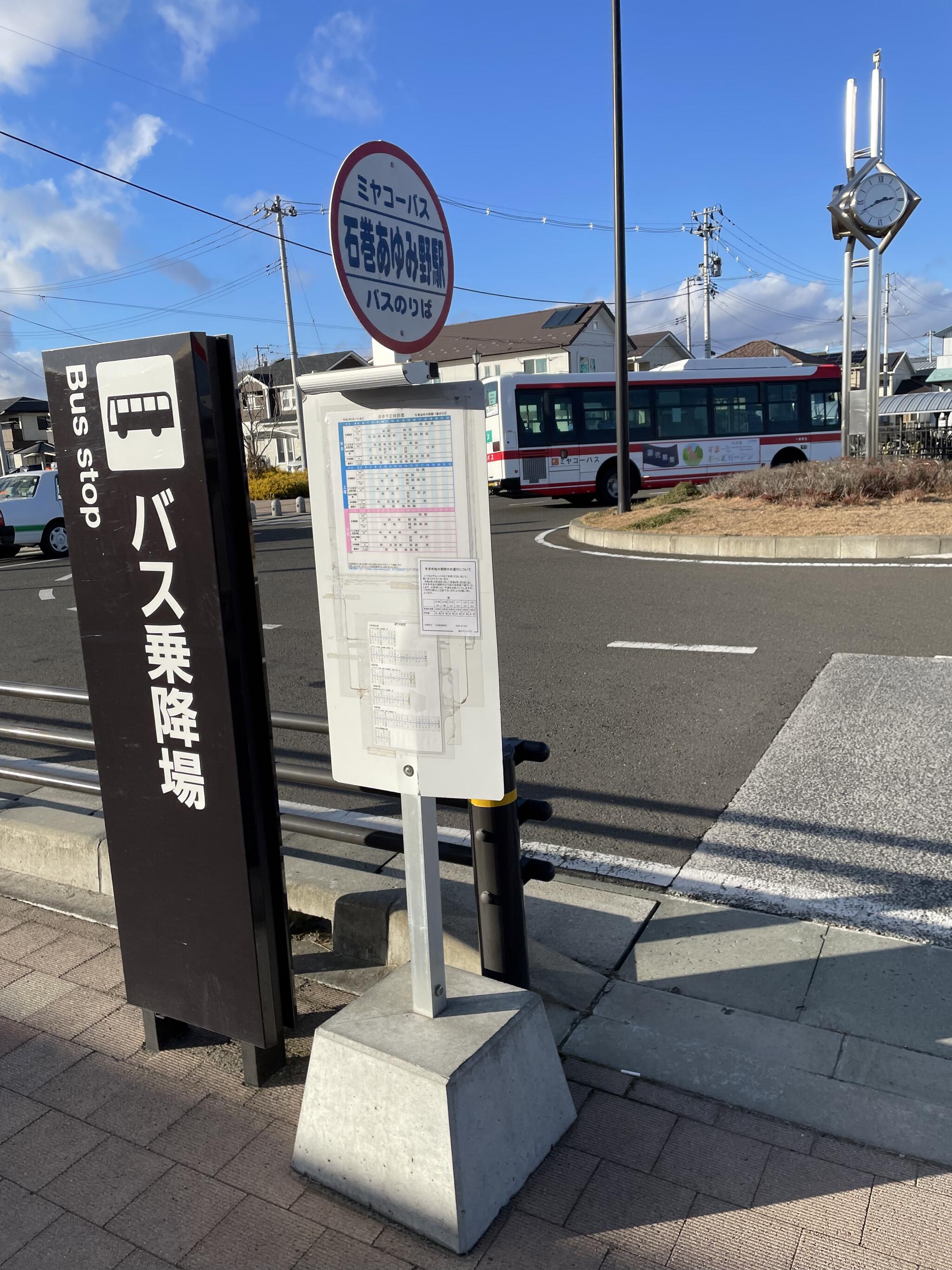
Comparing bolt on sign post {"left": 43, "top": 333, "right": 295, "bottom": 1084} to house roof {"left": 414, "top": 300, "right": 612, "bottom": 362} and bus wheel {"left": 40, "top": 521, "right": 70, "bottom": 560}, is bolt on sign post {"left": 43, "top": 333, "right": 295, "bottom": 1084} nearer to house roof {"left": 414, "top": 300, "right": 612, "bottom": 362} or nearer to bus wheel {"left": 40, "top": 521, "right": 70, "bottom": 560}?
bus wheel {"left": 40, "top": 521, "right": 70, "bottom": 560}

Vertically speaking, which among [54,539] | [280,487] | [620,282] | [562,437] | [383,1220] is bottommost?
[383,1220]

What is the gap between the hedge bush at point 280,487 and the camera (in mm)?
32406

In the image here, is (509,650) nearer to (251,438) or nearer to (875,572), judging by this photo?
(875,572)

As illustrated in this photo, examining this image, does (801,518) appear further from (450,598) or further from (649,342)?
(649,342)

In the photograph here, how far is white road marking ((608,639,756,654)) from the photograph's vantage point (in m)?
7.40

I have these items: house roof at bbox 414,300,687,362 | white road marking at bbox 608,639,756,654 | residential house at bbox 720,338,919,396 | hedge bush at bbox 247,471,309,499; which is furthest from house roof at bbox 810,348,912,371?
white road marking at bbox 608,639,756,654

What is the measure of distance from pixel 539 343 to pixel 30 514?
1412 inches

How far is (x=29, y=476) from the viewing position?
18.3m

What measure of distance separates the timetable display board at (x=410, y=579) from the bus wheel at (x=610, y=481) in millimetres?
19355

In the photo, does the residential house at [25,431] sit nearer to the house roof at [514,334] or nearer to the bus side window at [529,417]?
the house roof at [514,334]

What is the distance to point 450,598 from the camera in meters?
2.21

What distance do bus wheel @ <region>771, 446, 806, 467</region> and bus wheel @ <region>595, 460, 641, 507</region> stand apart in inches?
140

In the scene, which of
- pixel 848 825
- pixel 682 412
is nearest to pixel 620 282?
pixel 682 412

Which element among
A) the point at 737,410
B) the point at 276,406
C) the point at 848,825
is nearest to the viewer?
the point at 848,825
